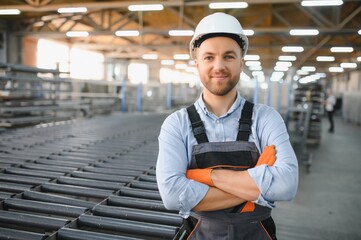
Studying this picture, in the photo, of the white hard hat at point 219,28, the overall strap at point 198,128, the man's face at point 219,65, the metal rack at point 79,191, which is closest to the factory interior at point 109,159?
the metal rack at point 79,191

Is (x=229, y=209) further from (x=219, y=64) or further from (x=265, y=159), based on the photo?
(x=219, y=64)

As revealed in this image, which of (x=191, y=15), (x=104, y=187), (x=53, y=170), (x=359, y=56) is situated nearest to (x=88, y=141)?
(x=53, y=170)

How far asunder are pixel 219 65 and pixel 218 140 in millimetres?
321

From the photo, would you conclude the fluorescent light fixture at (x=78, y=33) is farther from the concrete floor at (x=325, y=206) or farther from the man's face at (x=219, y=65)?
the man's face at (x=219, y=65)

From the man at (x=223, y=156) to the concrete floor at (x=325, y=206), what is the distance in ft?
8.13

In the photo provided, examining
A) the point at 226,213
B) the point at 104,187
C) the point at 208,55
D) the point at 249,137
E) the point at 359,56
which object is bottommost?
the point at 104,187

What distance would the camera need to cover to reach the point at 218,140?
1.47 m

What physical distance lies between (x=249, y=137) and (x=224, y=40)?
1.45 feet

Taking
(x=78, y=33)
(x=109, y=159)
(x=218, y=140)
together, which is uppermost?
(x=78, y=33)

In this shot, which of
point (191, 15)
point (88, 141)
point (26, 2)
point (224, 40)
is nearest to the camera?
point (224, 40)

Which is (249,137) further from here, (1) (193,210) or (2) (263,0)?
(2) (263,0)

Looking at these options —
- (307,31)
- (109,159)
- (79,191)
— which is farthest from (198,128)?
(307,31)

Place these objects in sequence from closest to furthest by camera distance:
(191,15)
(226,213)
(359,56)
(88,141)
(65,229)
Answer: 1. (226,213)
2. (65,229)
3. (88,141)
4. (191,15)
5. (359,56)

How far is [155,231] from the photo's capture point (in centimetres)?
193
